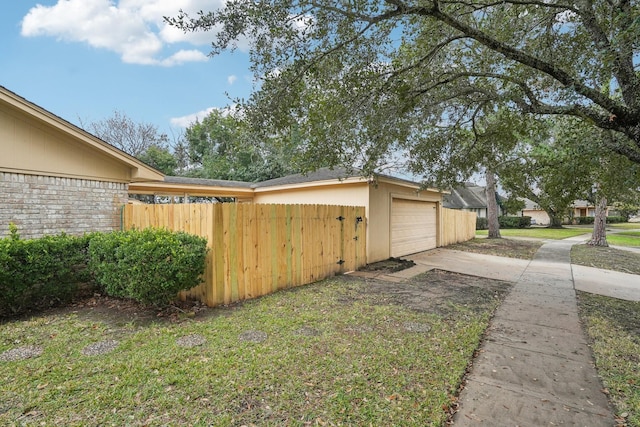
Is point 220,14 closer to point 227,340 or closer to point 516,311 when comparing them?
point 227,340

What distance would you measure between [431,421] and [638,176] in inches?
228

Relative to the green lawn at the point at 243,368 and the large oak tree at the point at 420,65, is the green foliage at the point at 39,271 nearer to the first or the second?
the green lawn at the point at 243,368

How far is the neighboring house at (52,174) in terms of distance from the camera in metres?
5.76

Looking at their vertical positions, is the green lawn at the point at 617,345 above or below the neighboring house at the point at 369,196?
below

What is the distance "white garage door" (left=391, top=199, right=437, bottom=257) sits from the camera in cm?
1145

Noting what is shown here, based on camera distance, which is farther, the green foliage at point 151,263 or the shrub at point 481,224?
the shrub at point 481,224

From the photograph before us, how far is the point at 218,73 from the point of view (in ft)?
30.5

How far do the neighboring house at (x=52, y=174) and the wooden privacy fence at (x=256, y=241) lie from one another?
2.33 ft

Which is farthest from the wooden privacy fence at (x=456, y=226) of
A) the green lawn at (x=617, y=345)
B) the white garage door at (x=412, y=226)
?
the green lawn at (x=617, y=345)

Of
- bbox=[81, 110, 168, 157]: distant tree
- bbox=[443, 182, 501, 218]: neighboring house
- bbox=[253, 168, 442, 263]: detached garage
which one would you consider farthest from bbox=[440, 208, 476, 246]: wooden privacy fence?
bbox=[81, 110, 168, 157]: distant tree

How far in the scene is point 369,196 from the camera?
A: 9555mm

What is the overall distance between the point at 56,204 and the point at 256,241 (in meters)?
4.04

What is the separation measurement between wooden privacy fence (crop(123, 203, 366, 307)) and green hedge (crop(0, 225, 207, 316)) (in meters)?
0.42

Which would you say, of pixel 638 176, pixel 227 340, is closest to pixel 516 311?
pixel 638 176
